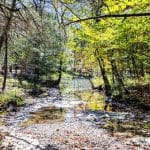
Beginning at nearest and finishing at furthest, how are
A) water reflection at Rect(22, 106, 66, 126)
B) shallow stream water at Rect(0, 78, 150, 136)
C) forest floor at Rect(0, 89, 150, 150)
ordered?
forest floor at Rect(0, 89, 150, 150)
shallow stream water at Rect(0, 78, 150, 136)
water reflection at Rect(22, 106, 66, 126)

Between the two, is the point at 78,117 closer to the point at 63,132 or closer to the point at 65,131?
the point at 65,131

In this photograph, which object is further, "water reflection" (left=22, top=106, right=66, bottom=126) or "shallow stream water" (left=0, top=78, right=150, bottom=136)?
"water reflection" (left=22, top=106, right=66, bottom=126)

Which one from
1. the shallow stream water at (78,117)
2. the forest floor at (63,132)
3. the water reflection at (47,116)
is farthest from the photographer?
the water reflection at (47,116)

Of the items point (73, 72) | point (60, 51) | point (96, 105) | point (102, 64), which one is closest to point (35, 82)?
point (60, 51)

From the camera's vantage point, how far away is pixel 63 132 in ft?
53.3

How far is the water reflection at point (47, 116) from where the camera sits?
19.5 meters

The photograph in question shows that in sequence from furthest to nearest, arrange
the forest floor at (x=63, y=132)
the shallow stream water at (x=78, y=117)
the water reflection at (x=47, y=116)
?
the water reflection at (x=47, y=116) < the shallow stream water at (x=78, y=117) < the forest floor at (x=63, y=132)

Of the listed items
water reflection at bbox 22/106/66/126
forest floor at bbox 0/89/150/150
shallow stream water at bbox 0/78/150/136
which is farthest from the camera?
water reflection at bbox 22/106/66/126

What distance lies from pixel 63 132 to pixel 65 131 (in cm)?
25

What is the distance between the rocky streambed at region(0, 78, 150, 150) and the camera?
44.2 feet

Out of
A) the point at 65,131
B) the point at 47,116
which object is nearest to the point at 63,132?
the point at 65,131

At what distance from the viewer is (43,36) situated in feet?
27.1

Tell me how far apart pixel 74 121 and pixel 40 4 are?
13493 mm

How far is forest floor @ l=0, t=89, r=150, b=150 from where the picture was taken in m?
13.5
